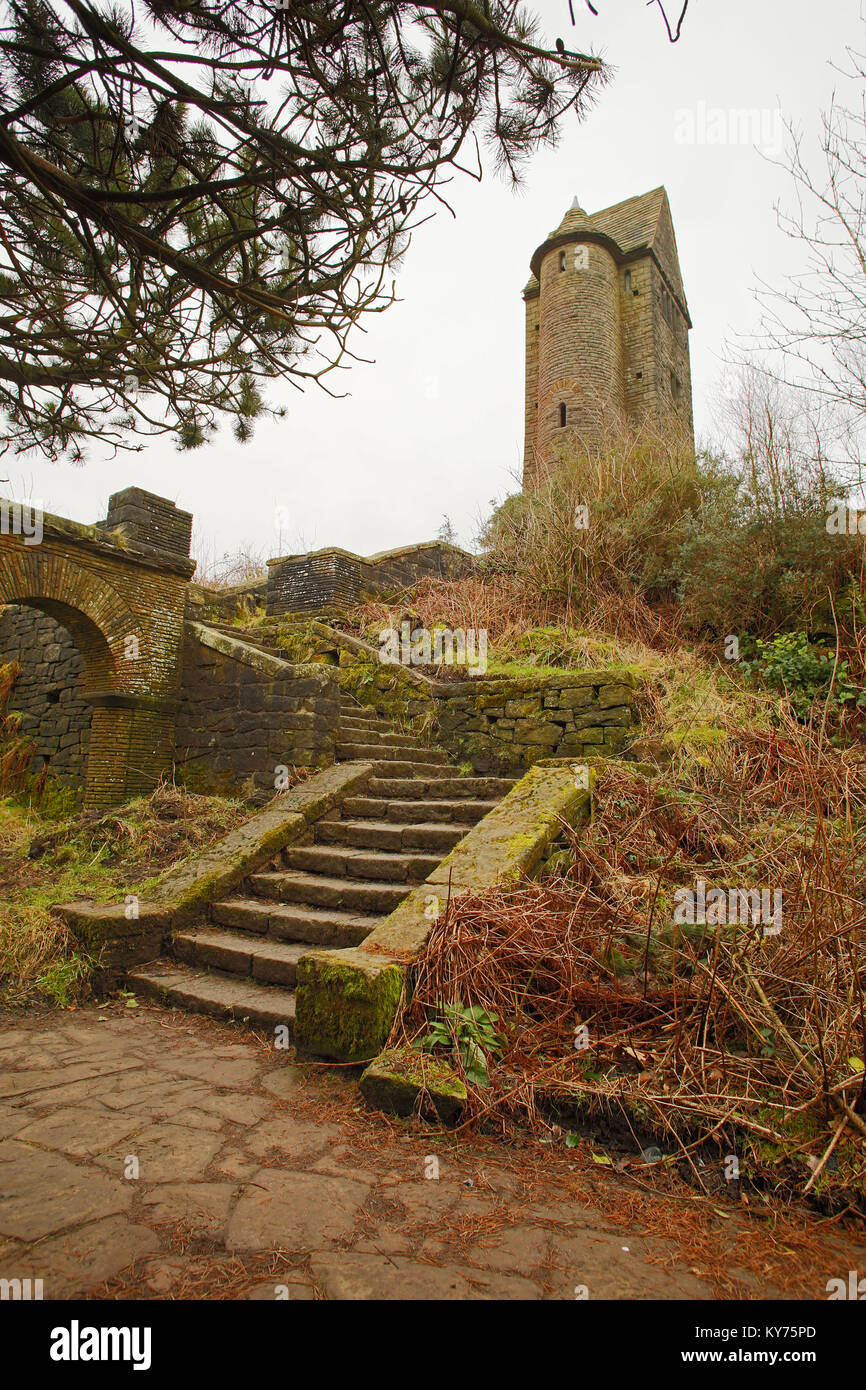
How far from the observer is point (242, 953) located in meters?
4.20

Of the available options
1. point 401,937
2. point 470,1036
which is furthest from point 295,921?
point 470,1036

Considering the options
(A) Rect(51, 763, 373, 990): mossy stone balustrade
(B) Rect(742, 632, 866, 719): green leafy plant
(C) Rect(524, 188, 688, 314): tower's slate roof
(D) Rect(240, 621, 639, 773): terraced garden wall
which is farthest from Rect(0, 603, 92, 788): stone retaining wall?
(C) Rect(524, 188, 688, 314): tower's slate roof

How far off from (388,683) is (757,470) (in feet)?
15.8

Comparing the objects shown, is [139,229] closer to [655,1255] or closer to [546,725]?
[655,1255]

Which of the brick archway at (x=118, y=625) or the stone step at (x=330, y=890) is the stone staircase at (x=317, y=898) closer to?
the stone step at (x=330, y=890)

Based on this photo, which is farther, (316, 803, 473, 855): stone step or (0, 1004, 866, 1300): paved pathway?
(316, 803, 473, 855): stone step

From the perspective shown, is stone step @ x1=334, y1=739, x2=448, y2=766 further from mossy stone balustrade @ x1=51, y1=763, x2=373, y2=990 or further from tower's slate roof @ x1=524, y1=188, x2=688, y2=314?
tower's slate roof @ x1=524, y1=188, x2=688, y2=314

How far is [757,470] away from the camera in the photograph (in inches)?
310

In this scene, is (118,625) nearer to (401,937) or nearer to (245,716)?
(245,716)

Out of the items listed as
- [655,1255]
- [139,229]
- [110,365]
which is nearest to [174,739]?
[110,365]

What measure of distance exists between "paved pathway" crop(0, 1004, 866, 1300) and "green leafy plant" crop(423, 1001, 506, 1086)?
285 millimetres

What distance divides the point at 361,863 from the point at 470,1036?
2138 millimetres

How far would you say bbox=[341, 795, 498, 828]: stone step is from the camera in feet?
17.5

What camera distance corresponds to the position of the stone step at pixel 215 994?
367 centimetres
